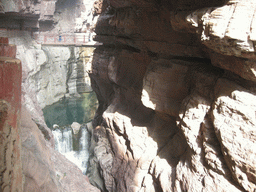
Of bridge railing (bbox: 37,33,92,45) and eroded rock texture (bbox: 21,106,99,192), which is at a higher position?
bridge railing (bbox: 37,33,92,45)

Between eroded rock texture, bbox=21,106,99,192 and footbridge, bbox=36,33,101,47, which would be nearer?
eroded rock texture, bbox=21,106,99,192

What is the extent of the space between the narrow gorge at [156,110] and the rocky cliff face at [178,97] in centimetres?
2

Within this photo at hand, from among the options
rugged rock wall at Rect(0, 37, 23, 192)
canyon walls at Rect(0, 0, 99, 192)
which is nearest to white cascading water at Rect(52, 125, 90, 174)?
canyon walls at Rect(0, 0, 99, 192)

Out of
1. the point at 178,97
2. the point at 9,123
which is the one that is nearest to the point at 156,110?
the point at 178,97

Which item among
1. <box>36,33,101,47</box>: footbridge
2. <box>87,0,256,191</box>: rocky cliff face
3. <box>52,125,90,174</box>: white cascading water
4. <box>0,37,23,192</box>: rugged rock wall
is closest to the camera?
<box>0,37,23,192</box>: rugged rock wall

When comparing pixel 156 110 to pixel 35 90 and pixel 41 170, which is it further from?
pixel 35 90

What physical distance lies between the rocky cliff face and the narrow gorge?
20 mm

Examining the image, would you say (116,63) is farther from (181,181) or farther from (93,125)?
(181,181)

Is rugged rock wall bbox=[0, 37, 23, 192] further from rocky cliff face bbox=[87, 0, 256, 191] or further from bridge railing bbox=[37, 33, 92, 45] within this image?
bridge railing bbox=[37, 33, 92, 45]

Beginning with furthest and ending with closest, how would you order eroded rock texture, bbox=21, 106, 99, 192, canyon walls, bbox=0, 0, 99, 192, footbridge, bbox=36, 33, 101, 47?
footbridge, bbox=36, 33, 101, 47
eroded rock texture, bbox=21, 106, 99, 192
canyon walls, bbox=0, 0, 99, 192

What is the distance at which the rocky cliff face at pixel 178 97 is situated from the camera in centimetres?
344

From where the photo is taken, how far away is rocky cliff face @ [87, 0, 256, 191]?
11.3 feet

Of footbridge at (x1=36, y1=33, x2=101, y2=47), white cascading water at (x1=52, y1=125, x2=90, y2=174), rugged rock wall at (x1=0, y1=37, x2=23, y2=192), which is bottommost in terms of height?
white cascading water at (x1=52, y1=125, x2=90, y2=174)

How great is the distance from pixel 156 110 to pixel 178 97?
757mm
